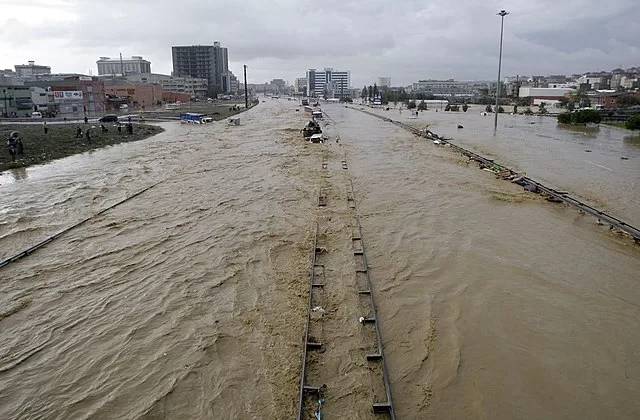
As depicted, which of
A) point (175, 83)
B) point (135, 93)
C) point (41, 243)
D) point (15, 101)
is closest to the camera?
point (41, 243)

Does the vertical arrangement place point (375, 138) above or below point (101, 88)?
below

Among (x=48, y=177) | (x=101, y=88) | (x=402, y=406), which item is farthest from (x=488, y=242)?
(x=101, y=88)

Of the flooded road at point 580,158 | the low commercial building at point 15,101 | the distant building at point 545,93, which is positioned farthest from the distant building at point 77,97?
the distant building at point 545,93

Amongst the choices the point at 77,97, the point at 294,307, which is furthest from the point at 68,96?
the point at 294,307

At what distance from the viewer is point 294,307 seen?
6.78m

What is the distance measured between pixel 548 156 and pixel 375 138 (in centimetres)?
1256

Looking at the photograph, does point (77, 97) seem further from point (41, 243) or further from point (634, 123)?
point (634, 123)

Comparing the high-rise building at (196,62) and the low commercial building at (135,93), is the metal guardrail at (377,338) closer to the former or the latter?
the low commercial building at (135,93)

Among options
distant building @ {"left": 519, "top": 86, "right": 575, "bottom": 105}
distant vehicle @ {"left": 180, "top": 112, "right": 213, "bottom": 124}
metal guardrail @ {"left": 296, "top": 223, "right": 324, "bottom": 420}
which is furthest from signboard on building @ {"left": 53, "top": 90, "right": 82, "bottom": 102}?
distant building @ {"left": 519, "top": 86, "right": 575, "bottom": 105}

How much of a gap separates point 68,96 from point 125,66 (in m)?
113

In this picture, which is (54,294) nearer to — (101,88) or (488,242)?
(488,242)

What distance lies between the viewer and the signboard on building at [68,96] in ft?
157

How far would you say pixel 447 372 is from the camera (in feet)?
17.5

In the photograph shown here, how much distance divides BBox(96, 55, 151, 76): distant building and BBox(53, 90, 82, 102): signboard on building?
103427 mm
